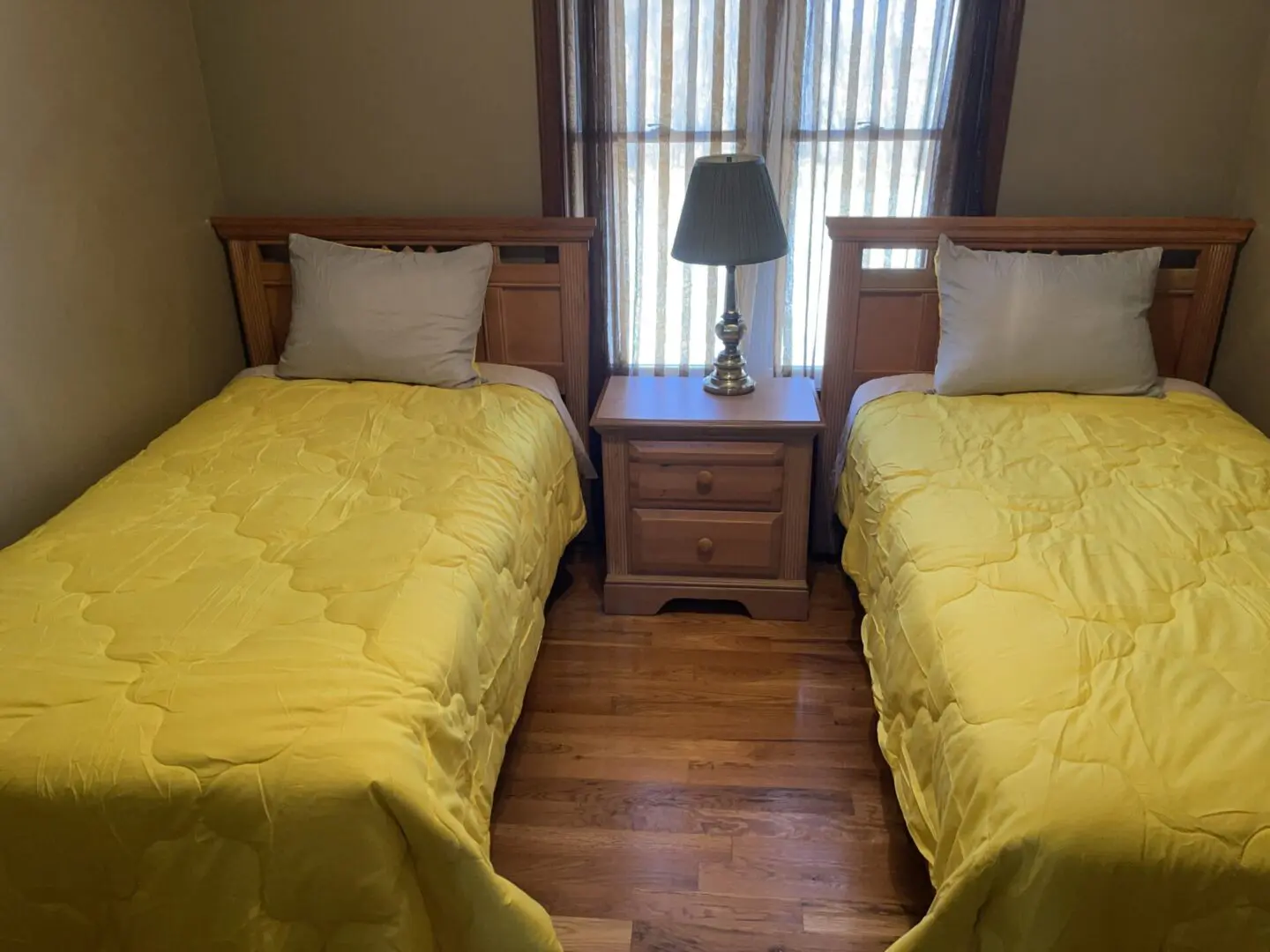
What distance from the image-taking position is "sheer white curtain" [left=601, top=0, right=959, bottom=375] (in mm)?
2180

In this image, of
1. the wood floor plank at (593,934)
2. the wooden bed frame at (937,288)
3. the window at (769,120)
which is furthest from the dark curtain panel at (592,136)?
the wood floor plank at (593,934)

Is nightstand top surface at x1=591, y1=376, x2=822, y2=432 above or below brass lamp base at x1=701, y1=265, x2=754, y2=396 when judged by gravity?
below

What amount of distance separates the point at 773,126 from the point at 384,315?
1094mm

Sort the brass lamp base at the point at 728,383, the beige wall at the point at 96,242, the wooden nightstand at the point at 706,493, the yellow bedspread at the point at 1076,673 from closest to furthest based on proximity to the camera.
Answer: the yellow bedspread at the point at 1076,673
the beige wall at the point at 96,242
the wooden nightstand at the point at 706,493
the brass lamp base at the point at 728,383

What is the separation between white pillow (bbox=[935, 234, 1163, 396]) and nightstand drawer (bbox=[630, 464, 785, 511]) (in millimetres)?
486

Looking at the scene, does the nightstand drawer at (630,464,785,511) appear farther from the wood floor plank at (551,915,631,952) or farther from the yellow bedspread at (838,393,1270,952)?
the wood floor plank at (551,915,631,952)

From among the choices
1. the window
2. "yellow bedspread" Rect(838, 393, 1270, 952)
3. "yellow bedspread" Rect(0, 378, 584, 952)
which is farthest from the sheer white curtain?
"yellow bedspread" Rect(0, 378, 584, 952)

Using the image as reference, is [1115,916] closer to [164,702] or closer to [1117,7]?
[164,702]

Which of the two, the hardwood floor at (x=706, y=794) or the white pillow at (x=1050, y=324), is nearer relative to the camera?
the hardwood floor at (x=706, y=794)

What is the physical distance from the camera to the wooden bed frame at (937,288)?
7.46 ft

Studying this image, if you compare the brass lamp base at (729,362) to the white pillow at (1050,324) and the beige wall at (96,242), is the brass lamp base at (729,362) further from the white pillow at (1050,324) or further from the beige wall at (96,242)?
the beige wall at (96,242)

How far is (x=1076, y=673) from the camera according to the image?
120cm

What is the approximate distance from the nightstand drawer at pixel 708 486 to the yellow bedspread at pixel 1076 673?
0.29 m

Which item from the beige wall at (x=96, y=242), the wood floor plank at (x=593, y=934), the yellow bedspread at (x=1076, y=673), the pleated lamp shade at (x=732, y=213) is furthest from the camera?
the pleated lamp shade at (x=732, y=213)
